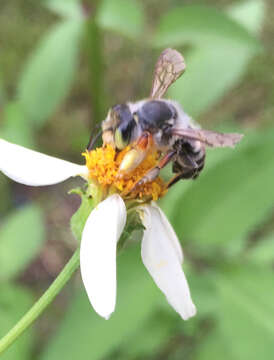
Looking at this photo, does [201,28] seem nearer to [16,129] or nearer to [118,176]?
[16,129]

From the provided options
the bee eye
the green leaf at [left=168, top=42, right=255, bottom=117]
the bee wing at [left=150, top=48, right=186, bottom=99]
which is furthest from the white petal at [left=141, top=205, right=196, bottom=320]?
the green leaf at [left=168, top=42, right=255, bottom=117]

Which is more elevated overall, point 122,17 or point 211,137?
point 122,17

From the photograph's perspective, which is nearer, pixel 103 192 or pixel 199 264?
pixel 103 192

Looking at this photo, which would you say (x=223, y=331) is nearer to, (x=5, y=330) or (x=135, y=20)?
(x=5, y=330)

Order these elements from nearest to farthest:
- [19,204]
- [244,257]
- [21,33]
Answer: [244,257]
[19,204]
[21,33]

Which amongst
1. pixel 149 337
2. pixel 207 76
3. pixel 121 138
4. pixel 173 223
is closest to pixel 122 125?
pixel 121 138

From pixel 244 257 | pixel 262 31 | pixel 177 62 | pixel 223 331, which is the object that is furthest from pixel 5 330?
pixel 262 31


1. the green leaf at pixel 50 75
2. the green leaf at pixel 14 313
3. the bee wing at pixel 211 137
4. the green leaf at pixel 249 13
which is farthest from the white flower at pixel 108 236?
the green leaf at pixel 249 13

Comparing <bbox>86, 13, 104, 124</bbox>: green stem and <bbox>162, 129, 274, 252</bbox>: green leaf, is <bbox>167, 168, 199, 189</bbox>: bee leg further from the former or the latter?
<bbox>86, 13, 104, 124</bbox>: green stem
